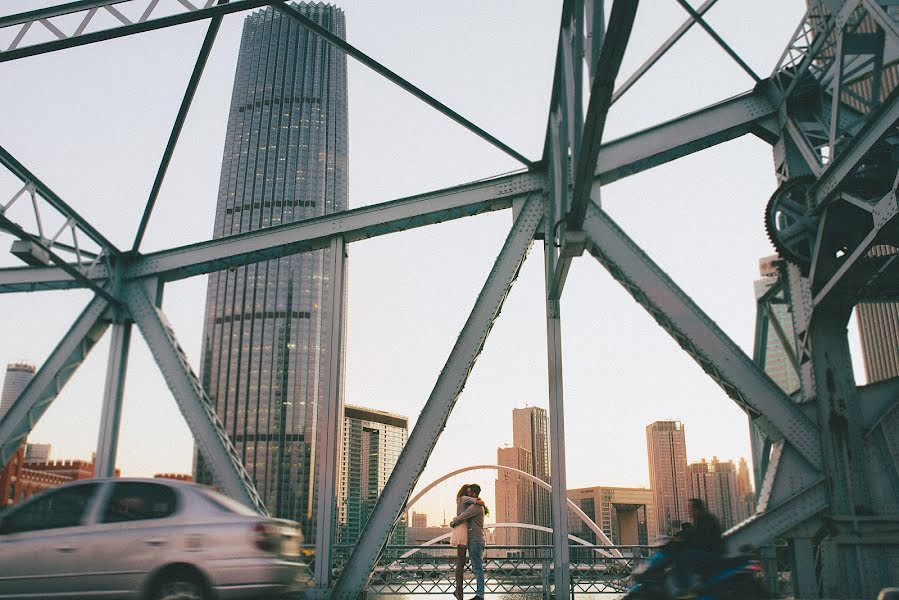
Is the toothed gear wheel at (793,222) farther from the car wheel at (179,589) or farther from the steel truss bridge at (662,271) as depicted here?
the car wheel at (179,589)

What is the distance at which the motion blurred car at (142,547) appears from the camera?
6324 millimetres

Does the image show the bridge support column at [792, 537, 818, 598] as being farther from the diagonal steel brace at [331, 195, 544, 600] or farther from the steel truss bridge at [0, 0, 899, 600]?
the diagonal steel brace at [331, 195, 544, 600]

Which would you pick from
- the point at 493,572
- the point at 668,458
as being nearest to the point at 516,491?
the point at 668,458

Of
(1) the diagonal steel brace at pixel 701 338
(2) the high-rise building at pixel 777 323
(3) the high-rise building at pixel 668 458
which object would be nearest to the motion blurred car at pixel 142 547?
Answer: (1) the diagonal steel brace at pixel 701 338

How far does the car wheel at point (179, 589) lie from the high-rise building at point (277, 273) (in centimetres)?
13122

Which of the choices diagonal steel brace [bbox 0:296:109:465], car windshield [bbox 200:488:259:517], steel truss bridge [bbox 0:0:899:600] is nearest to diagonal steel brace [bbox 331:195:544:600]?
steel truss bridge [bbox 0:0:899:600]

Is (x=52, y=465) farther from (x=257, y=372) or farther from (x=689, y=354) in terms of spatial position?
(x=689, y=354)

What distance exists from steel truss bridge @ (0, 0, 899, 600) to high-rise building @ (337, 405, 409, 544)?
15509 cm

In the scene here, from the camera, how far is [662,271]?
1116cm

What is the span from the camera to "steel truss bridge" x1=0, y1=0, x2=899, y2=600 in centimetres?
954

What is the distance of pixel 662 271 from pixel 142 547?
26.9 ft

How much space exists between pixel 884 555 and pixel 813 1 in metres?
8.76

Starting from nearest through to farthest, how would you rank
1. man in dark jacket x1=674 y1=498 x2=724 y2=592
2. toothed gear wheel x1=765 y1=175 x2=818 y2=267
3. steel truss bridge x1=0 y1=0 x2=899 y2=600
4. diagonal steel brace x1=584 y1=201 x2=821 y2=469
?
1. man in dark jacket x1=674 y1=498 x2=724 y2=592
2. steel truss bridge x1=0 y1=0 x2=899 y2=600
3. diagonal steel brace x1=584 y1=201 x2=821 y2=469
4. toothed gear wheel x1=765 y1=175 x2=818 y2=267

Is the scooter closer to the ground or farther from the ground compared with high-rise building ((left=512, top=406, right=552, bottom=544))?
closer to the ground
